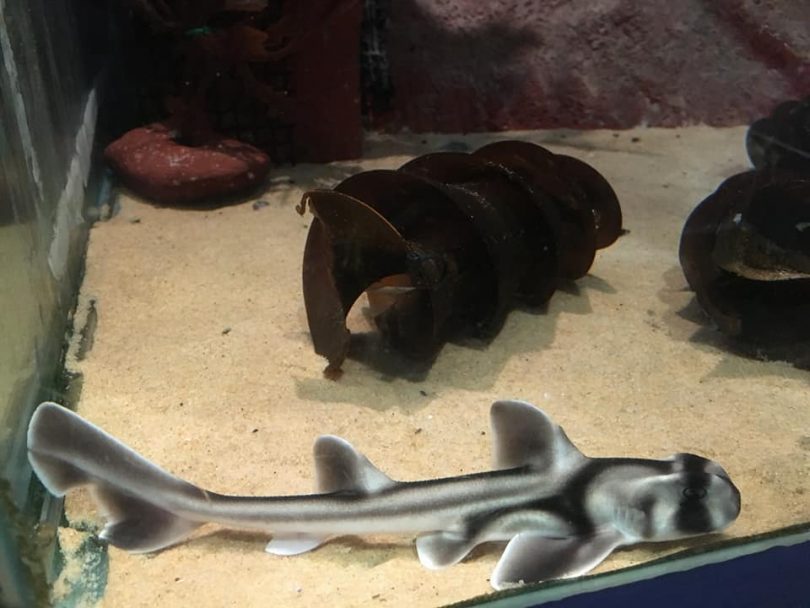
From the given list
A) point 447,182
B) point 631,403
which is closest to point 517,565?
point 631,403

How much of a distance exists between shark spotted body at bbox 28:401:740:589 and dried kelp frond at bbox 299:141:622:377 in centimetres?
66

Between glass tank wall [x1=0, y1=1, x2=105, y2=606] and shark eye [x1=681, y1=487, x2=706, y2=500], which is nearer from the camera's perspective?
glass tank wall [x1=0, y1=1, x2=105, y2=606]

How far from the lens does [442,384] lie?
2100 millimetres

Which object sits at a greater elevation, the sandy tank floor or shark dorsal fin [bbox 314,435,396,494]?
shark dorsal fin [bbox 314,435,396,494]

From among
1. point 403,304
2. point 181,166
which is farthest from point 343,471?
point 181,166

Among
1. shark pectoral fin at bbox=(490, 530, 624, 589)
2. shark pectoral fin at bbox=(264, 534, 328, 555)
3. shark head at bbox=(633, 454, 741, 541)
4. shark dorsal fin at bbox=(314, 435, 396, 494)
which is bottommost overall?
shark pectoral fin at bbox=(264, 534, 328, 555)

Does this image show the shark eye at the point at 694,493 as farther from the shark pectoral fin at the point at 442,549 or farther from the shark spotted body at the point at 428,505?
the shark pectoral fin at the point at 442,549

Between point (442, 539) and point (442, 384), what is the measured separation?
70 centimetres

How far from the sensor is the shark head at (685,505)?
1406mm

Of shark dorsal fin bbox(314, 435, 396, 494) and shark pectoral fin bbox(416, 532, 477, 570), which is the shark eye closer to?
shark pectoral fin bbox(416, 532, 477, 570)

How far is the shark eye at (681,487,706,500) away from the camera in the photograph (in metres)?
1.41

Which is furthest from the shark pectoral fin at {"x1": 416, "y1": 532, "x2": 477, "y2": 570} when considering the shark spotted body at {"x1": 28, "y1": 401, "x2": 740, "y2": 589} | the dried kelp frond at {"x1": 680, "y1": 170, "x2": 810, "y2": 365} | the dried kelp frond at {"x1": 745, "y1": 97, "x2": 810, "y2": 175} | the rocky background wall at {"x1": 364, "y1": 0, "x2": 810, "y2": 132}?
the rocky background wall at {"x1": 364, "y1": 0, "x2": 810, "y2": 132}

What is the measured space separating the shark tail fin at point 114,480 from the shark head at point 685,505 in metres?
0.83

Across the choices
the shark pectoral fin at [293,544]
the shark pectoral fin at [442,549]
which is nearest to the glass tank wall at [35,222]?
the shark pectoral fin at [293,544]
